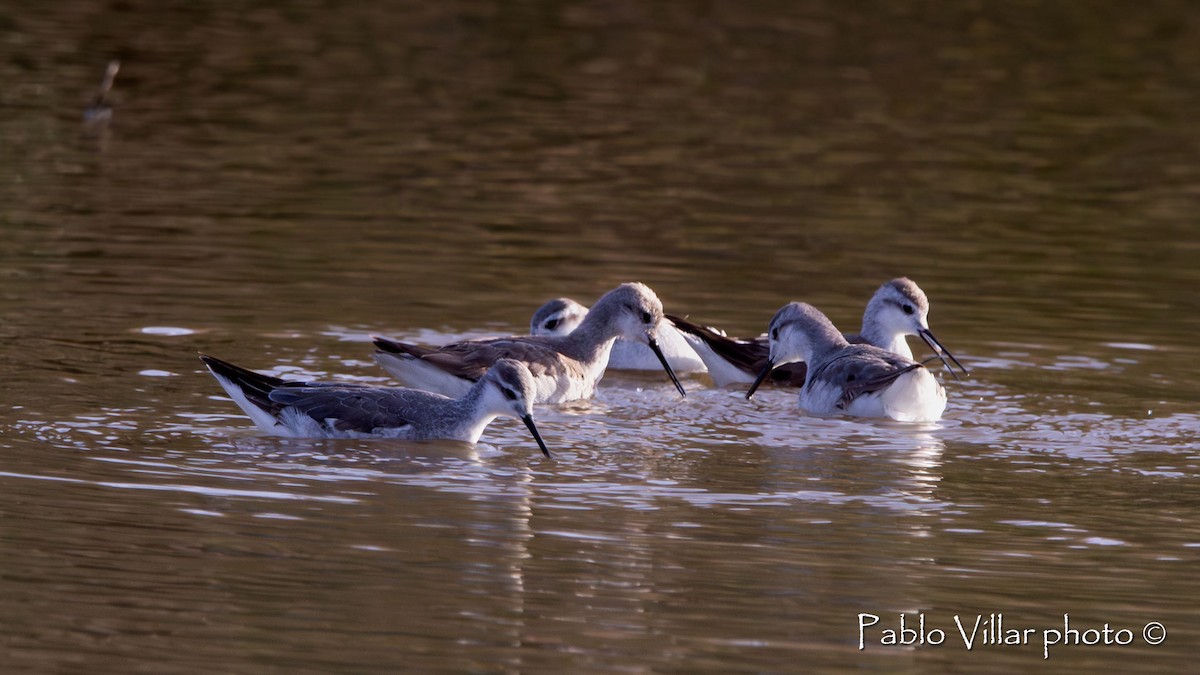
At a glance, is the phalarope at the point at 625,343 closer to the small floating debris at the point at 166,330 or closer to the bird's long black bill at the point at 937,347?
the bird's long black bill at the point at 937,347

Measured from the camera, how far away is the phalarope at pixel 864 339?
14.0m

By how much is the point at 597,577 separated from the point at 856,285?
28.3 ft

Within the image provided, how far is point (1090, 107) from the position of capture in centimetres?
2833

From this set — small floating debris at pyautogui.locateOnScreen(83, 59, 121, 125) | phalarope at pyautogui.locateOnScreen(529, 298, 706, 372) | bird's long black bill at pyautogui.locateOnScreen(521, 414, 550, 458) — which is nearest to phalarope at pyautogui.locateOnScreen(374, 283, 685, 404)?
phalarope at pyautogui.locateOnScreen(529, 298, 706, 372)

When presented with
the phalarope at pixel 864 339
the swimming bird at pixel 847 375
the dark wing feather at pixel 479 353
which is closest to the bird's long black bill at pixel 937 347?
the phalarope at pixel 864 339

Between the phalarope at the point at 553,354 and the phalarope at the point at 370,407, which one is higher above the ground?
the phalarope at the point at 553,354

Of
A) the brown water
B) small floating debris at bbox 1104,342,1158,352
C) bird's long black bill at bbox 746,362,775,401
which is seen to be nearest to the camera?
the brown water

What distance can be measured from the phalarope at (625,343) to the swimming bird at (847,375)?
1.16 meters

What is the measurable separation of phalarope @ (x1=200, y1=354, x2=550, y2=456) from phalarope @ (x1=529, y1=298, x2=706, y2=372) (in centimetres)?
285

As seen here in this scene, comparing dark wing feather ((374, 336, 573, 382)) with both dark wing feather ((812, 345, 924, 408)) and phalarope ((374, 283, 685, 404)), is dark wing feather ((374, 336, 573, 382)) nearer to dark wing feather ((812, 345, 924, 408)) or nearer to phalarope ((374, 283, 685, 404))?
phalarope ((374, 283, 685, 404))

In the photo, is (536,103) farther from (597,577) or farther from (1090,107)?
(597,577)

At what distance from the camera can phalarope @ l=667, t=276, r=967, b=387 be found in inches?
552

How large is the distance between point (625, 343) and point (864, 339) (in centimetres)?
188

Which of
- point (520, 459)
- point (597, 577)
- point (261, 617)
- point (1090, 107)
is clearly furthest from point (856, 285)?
point (1090, 107)
